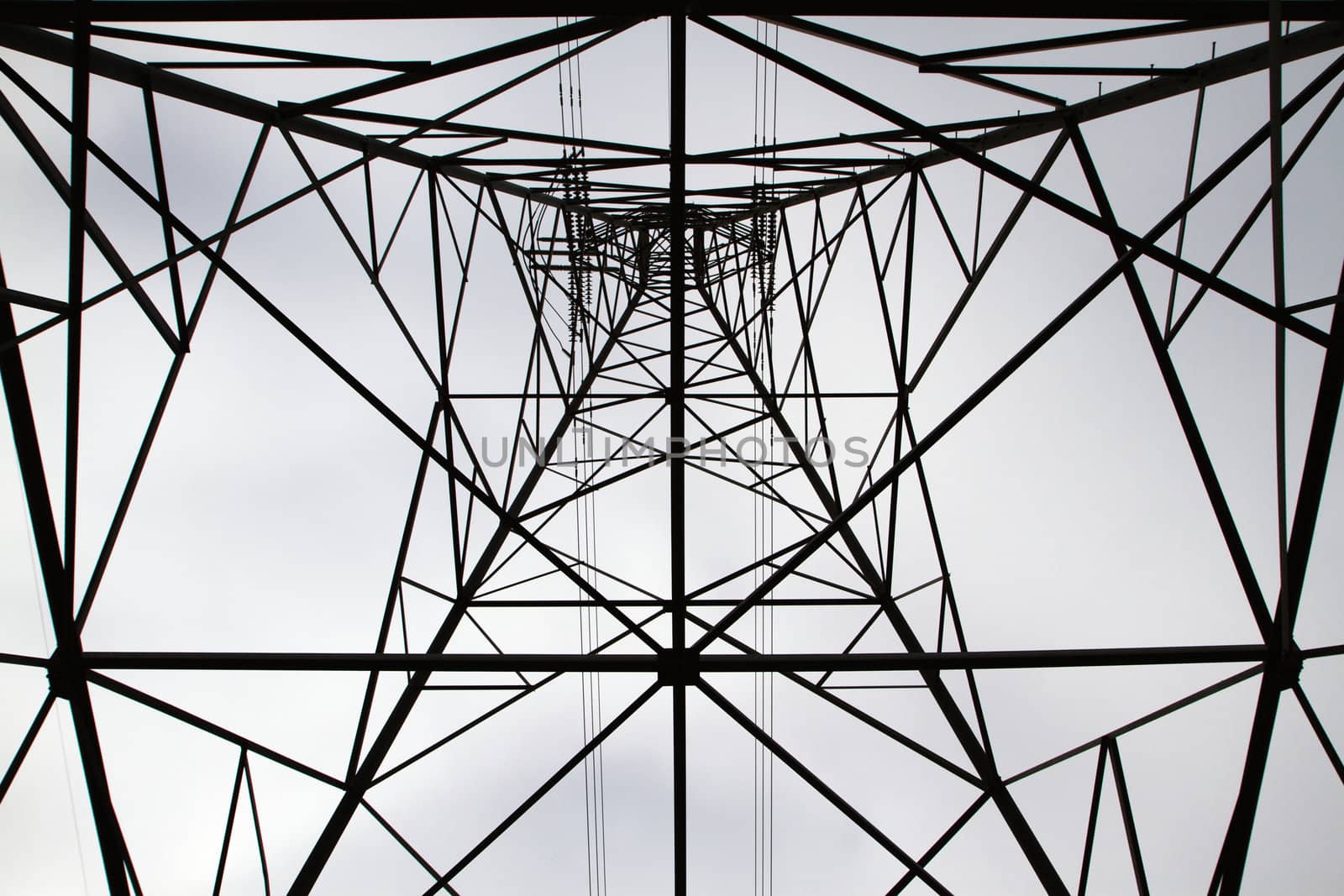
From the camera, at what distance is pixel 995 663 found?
445 cm

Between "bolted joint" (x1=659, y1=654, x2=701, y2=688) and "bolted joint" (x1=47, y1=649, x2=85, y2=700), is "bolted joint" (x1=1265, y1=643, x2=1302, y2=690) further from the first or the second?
"bolted joint" (x1=47, y1=649, x2=85, y2=700)

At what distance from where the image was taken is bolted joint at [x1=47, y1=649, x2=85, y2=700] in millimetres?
4281

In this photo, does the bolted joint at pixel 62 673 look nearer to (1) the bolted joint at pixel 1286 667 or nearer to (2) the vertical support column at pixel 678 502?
(2) the vertical support column at pixel 678 502

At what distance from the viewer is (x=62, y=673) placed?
14.1ft

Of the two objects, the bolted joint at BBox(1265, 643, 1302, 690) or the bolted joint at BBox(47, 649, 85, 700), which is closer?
the bolted joint at BBox(1265, 643, 1302, 690)

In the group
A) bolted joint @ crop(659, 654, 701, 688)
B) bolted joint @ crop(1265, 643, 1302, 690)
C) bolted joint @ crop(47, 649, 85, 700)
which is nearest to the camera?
bolted joint @ crop(1265, 643, 1302, 690)

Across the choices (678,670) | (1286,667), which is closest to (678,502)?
(678,670)

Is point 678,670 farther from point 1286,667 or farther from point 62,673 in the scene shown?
point 62,673

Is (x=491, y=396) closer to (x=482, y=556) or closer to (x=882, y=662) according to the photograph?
(x=482, y=556)

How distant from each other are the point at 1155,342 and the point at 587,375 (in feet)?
22.8

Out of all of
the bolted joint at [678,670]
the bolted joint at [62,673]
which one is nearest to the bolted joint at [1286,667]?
the bolted joint at [678,670]

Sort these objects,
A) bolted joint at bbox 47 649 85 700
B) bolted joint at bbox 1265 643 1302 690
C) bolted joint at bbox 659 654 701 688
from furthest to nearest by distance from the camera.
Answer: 1. bolted joint at bbox 659 654 701 688
2. bolted joint at bbox 47 649 85 700
3. bolted joint at bbox 1265 643 1302 690

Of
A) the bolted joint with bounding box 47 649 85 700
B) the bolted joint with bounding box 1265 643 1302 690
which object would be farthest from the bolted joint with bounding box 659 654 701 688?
the bolted joint with bounding box 47 649 85 700

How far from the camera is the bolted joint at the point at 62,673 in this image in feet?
14.0
